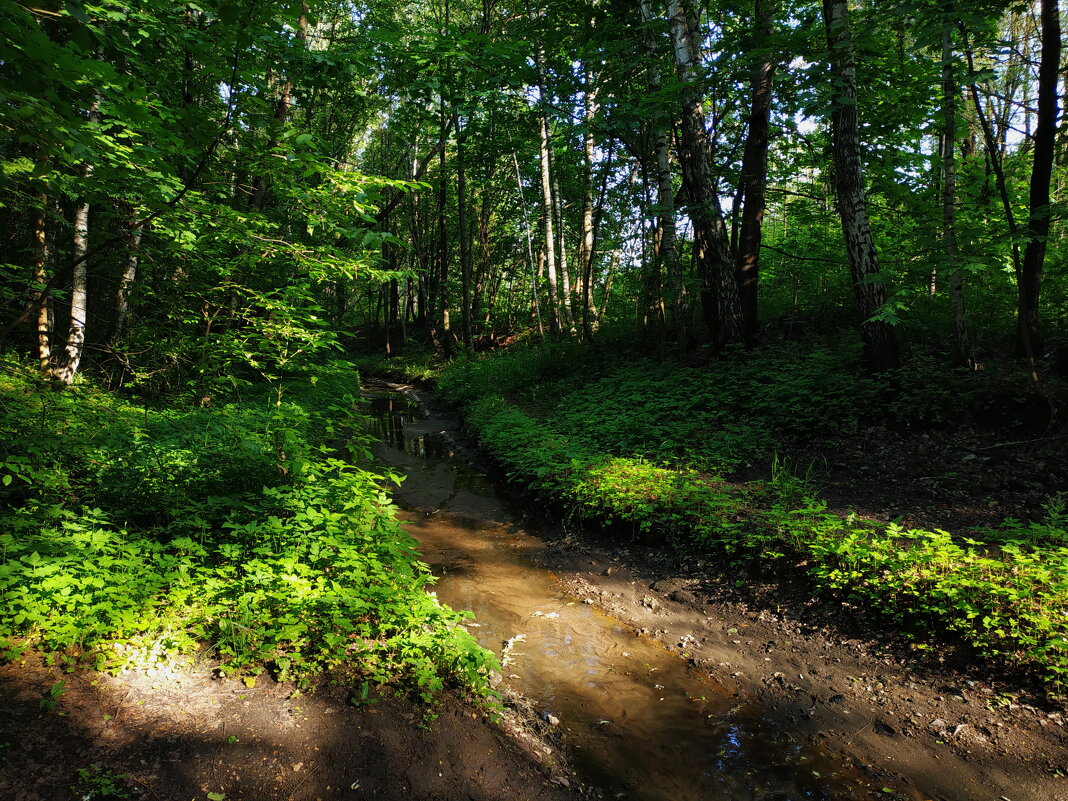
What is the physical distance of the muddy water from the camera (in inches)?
130

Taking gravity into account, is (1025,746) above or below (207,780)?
below

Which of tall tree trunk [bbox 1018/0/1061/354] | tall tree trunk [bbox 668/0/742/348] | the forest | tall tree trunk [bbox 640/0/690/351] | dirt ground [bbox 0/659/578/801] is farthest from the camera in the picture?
tall tree trunk [bbox 640/0/690/351]

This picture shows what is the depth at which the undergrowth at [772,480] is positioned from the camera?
12.7 ft

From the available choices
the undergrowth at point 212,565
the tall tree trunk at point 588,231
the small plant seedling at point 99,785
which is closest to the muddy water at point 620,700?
the undergrowth at point 212,565

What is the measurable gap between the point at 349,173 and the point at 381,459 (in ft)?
24.8

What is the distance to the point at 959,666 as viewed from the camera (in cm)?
383

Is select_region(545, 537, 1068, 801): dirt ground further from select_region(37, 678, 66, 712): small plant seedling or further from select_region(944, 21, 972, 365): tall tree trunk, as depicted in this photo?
select_region(944, 21, 972, 365): tall tree trunk

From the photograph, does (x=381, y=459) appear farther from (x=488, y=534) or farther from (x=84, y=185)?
(x=84, y=185)

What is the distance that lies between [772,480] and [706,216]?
6.05 meters

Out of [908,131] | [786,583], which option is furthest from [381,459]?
[908,131]

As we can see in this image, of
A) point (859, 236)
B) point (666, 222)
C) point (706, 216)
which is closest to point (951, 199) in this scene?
point (859, 236)

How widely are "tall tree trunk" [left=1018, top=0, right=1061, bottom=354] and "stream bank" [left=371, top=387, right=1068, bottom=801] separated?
5.17 metres

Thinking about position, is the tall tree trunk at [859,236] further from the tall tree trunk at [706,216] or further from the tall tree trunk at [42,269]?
the tall tree trunk at [42,269]

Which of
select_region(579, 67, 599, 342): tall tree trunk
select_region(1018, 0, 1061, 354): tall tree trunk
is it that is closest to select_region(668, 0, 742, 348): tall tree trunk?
select_region(579, 67, 599, 342): tall tree trunk
